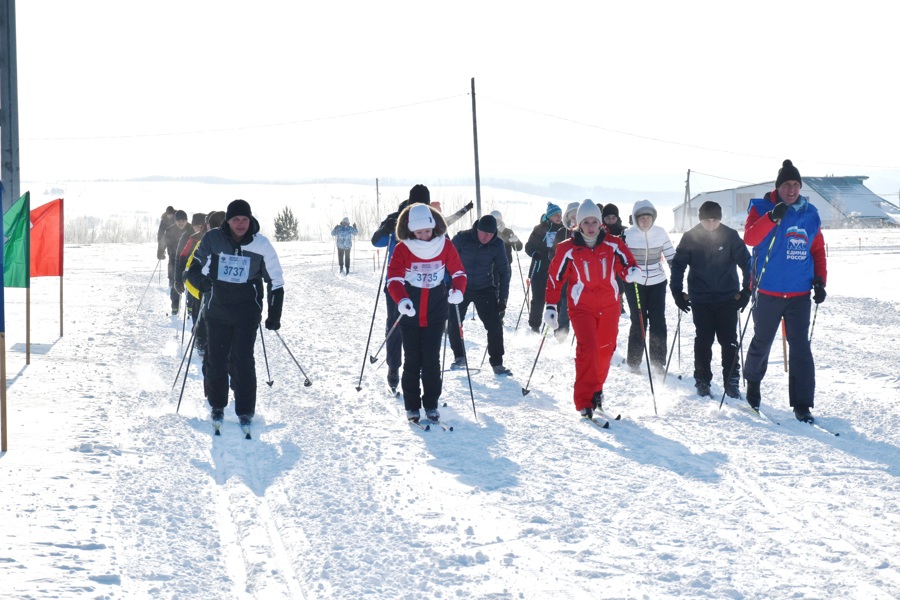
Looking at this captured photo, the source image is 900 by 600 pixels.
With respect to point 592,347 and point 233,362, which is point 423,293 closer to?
point 592,347

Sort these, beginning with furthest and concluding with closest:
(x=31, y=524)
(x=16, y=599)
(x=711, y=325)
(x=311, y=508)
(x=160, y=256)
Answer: (x=160, y=256)
(x=711, y=325)
(x=311, y=508)
(x=31, y=524)
(x=16, y=599)

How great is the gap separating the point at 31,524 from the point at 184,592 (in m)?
1.35

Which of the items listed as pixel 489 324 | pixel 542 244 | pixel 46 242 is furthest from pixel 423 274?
pixel 46 242

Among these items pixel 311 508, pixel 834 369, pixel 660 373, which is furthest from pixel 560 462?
pixel 834 369

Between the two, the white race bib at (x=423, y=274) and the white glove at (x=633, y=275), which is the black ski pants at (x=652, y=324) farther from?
the white race bib at (x=423, y=274)

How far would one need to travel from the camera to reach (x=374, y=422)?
749 cm

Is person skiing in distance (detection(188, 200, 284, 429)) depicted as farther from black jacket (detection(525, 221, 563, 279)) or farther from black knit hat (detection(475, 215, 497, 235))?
black jacket (detection(525, 221, 563, 279))

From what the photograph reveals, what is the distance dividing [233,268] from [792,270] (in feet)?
14.4

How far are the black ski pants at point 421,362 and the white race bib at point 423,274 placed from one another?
0.27m

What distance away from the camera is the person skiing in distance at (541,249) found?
12312 millimetres

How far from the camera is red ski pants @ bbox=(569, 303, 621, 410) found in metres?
7.48

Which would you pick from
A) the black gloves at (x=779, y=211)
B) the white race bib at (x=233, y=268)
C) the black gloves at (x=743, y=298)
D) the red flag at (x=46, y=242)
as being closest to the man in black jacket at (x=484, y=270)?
the black gloves at (x=743, y=298)

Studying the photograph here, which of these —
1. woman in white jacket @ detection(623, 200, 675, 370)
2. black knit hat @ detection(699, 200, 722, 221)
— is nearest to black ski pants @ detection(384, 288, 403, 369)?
woman in white jacket @ detection(623, 200, 675, 370)

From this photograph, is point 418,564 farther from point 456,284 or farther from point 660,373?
point 660,373
